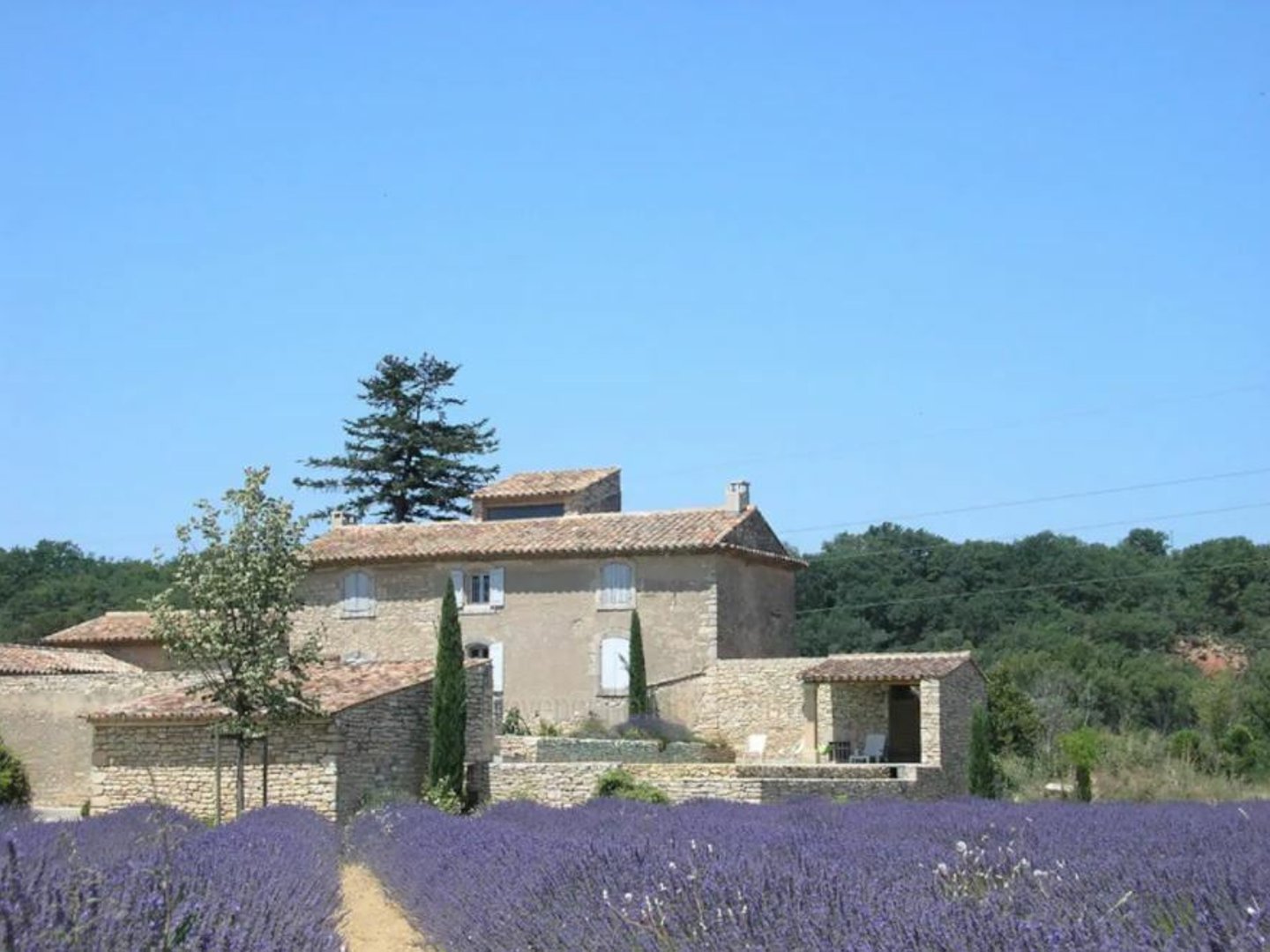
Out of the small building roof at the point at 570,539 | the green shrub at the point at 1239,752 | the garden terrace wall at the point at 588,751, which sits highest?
the small building roof at the point at 570,539

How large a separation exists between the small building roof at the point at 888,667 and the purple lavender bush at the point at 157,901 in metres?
17.0

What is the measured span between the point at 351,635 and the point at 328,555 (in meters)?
1.56

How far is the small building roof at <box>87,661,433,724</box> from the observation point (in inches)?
789

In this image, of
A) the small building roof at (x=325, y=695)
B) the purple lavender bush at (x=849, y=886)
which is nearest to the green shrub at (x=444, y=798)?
the small building roof at (x=325, y=695)

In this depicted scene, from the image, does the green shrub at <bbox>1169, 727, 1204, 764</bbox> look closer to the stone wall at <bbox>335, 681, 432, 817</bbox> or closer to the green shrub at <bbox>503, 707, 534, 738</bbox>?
the green shrub at <bbox>503, 707, 534, 738</bbox>

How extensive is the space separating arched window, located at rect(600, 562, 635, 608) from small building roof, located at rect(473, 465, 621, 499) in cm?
361

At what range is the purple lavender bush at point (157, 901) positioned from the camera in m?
3.99

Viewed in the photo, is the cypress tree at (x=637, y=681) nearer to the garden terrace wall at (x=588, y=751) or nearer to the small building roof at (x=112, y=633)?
the garden terrace wall at (x=588, y=751)

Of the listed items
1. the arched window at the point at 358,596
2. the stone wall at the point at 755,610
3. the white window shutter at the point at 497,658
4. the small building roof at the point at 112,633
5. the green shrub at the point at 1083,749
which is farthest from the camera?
the small building roof at the point at 112,633

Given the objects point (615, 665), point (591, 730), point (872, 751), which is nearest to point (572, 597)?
point (615, 665)

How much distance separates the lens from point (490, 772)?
2180 cm

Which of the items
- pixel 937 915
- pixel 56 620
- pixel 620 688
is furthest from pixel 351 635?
pixel 937 915

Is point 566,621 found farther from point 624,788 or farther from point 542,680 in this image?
point 624,788

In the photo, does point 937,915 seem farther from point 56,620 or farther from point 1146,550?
point 1146,550
